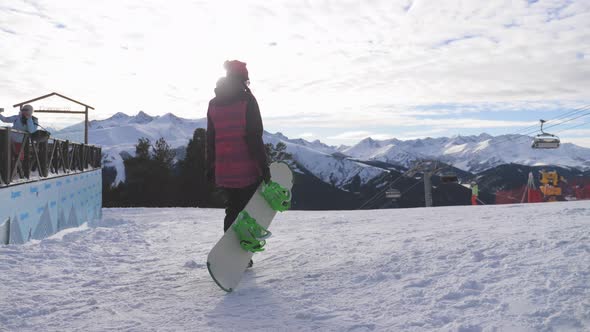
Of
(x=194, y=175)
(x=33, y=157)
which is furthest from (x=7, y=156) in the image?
(x=194, y=175)

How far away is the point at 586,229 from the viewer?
4.92 meters

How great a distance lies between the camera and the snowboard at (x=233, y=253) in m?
4.03

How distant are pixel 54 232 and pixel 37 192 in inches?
49.1

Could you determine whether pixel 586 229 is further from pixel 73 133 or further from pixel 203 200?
pixel 203 200

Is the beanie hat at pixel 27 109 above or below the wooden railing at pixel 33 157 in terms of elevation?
above

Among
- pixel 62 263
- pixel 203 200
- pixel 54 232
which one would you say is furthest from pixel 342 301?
pixel 203 200

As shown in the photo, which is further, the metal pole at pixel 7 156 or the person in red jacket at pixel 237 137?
the metal pole at pixel 7 156

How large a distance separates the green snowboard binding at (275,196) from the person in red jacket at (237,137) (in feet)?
0.33

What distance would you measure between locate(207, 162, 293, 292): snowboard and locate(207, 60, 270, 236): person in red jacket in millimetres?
136

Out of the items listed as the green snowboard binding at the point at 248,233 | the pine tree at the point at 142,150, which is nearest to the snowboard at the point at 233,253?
the green snowboard binding at the point at 248,233

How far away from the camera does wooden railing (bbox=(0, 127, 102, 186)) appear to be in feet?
23.5

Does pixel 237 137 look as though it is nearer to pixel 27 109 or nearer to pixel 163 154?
pixel 27 109

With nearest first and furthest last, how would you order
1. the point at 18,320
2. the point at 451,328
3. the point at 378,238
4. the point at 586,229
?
the point at 451,328 < the point at 18,320 < the point at 586,229 < the point at 378,238

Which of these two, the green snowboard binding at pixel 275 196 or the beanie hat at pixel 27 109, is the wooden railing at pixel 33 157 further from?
Answer: the green snowboard binding at pixel 275 196
